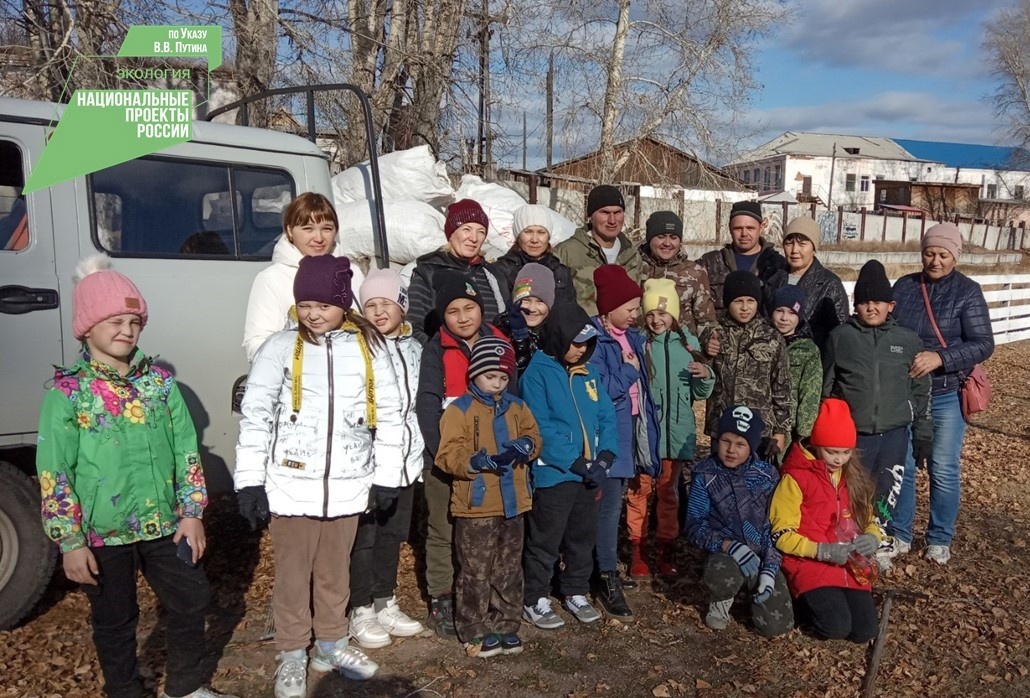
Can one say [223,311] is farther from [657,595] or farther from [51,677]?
[657,595]

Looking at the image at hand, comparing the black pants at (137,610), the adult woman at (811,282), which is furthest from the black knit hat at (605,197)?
the black pants at (137,610)

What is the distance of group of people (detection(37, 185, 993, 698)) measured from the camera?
298 cm

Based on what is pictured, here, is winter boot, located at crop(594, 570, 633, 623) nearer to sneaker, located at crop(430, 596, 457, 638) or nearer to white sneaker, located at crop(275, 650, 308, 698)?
sneaker, located at crop(430, 596, 457, 638)

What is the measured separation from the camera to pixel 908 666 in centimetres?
376

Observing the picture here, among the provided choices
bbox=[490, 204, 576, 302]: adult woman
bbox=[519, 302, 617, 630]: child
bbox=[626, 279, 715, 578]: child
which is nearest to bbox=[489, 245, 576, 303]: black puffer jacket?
bbox=[490, 204, 576, 302]: adult woman

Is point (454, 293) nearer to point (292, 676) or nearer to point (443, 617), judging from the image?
point (443, 617)

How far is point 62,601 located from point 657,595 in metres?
3.23

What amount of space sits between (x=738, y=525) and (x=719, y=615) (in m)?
0.50

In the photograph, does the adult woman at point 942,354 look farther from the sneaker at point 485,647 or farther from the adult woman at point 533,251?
the sneaker at point 485,647

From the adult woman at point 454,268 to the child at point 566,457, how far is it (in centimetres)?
50

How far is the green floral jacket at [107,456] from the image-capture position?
278cm

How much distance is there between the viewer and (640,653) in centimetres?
386

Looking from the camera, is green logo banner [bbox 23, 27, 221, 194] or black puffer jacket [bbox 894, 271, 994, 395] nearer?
green logo banner [bbox 23, 27, 221, 194]

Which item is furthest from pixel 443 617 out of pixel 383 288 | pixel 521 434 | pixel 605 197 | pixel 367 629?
pixel 605 197
